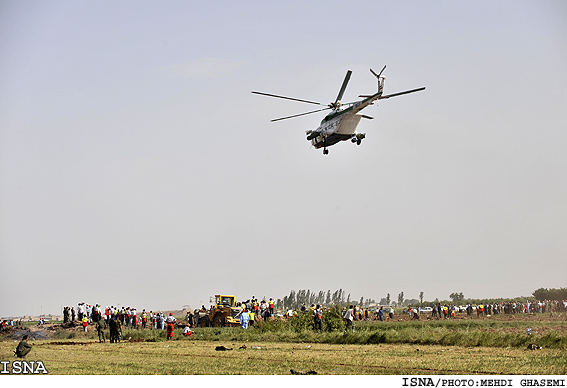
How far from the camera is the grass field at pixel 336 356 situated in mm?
18422

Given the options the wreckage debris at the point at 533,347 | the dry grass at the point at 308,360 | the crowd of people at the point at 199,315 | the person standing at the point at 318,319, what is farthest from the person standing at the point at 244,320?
the wreckage debris at the point at 533,347

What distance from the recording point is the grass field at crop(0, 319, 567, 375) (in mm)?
18422

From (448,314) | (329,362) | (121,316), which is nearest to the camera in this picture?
(329,362)

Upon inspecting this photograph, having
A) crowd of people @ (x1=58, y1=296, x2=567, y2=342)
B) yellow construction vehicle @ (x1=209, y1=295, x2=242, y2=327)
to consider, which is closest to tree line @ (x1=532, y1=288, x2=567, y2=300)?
crowd of people @ (x1=58, y1=296, x2=567, y2=342)

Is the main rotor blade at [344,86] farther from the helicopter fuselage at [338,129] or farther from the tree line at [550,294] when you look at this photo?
the tree line at [550,294]

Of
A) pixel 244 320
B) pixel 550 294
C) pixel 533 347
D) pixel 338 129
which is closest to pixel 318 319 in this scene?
pixel 244 320

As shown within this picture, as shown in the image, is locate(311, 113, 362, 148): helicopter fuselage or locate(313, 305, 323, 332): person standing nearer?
locate(313, 305, 323, 332): person standing

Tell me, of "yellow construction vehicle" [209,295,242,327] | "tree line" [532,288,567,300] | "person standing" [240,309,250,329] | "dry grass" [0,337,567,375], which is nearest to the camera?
"dry grass" [0,337,567,375]

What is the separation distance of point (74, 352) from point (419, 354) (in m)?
12.8

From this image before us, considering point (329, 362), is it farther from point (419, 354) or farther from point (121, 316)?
point (121, 316)

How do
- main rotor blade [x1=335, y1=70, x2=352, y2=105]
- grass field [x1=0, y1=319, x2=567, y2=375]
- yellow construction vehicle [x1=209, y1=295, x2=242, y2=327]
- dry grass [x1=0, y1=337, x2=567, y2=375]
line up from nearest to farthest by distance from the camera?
dry grass [x1=0, y1=337, x2=567, y2=375] → grass field [x1=0, y1=319, x2=567, y2=375] → main rotor blade [x1=335, y1=70, x2=352, y2=105] → yellow construction vehicle [x1=209, y1=295, x2=242, y2=327]

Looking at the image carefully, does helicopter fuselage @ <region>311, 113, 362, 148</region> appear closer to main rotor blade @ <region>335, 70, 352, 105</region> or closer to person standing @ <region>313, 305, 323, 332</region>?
main rotor blade @ <region>335, 70, 352, 105</region>
